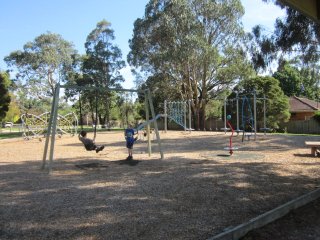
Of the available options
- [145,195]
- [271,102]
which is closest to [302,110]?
[271,102]

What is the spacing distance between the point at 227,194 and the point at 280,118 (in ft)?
95.6

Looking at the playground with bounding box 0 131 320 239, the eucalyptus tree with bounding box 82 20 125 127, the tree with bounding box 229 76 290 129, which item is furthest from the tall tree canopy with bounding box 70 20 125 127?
the playground with bounding box 0 131 320 239

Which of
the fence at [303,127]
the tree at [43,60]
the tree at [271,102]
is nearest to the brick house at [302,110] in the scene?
the fence at [303,127]

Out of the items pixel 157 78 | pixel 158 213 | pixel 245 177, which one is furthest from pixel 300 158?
pixel 157 78

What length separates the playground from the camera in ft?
15.2

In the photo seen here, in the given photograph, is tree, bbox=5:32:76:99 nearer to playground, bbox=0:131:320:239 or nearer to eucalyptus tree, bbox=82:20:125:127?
eucalyptus tree, bbox=82:20:125:127

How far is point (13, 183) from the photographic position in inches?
296

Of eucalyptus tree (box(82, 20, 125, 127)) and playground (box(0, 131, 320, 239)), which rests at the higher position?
eucalyptus tree (box(82, 20, 125, 127))

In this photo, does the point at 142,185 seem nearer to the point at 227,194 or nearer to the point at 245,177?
the point at 227,194

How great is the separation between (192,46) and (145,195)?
2654cm

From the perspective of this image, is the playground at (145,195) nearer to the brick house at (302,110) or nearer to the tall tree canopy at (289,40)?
the tall tree canopy at (289,40)

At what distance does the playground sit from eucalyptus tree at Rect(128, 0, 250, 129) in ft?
75.0

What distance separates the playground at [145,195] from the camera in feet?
15.2

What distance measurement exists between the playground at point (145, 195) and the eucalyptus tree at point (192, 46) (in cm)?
2285
